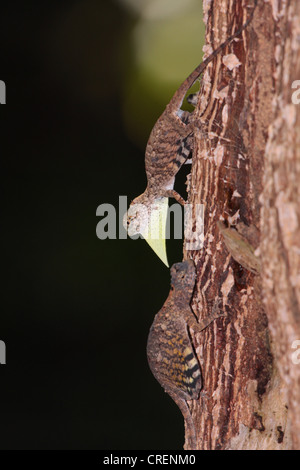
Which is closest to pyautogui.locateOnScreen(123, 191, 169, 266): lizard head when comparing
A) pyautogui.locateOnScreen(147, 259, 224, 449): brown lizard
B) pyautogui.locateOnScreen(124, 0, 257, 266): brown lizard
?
pyautogui.locateOnScreen(124, 0, 257, 266): brown lizard

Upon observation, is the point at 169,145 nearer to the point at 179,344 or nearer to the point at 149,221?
the point at 149,221

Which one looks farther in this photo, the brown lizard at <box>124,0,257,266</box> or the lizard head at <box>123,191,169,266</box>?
the lizard head at <box>123,191,169,266</box>

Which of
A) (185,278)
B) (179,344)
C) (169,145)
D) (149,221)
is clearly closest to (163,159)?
(169,145)

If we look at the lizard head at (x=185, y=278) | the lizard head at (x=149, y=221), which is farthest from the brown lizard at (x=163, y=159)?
the lizard head at (x=185, y=278)

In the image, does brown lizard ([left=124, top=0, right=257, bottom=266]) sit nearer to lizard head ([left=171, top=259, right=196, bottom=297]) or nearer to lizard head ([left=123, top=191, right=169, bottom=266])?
lizard head ([left=123, top=191, right=169, bottom=266])

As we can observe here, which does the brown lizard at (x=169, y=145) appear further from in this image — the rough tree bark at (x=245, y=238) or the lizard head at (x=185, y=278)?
the lizard head at (x=185, y=278)

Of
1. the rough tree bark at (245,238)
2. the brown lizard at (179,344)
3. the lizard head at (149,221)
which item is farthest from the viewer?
the lizard head at (149,221)
